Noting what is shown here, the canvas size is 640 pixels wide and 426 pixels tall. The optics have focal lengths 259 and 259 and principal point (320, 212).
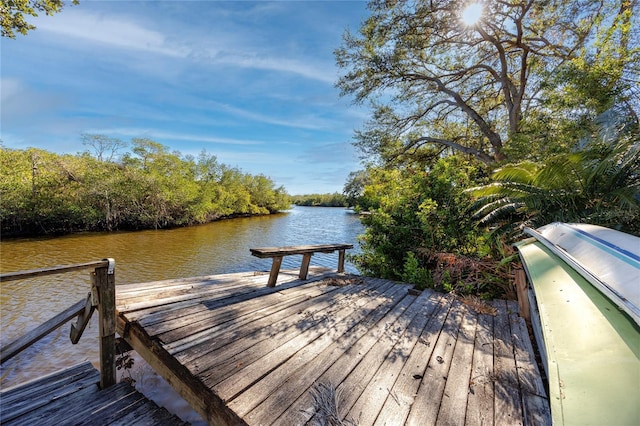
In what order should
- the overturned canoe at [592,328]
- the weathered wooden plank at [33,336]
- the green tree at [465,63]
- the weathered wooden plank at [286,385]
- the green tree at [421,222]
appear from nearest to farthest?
1. the overturned canoe at [592,328]
2. the weathered wooden plank at [286,385]
3. the weathered wooden plank at [33,336]
4. the green tree at [421,222]
5. the green tree at [465,63]

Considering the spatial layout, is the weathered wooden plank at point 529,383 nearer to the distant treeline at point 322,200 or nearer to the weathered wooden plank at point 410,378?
the weathered wooden plank at point 410,378

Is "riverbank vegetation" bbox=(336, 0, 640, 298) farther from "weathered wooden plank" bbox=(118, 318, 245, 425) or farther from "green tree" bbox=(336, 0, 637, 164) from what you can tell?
"weathered wooden plank" bbox=(118, 318, 245, 425)

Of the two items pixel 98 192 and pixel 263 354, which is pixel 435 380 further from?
pixel 98 192

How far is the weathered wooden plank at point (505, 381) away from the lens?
1601mm

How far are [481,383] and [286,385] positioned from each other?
55.7 inches

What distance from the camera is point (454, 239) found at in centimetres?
502

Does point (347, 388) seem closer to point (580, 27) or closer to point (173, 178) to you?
point (580, 27)

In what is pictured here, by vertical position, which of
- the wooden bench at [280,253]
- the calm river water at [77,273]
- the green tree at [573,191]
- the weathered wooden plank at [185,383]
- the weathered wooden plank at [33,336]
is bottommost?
the calm river water at [77,273]

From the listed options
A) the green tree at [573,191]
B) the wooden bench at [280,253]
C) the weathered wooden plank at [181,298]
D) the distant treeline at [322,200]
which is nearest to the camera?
the weathered wooden plank at [181,298]

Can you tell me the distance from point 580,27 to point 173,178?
26525mm

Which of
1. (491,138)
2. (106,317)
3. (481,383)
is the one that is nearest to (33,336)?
(106,317)

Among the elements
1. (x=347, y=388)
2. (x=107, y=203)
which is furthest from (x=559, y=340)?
(x=107, y=203)

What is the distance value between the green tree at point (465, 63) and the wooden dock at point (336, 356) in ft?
23.6

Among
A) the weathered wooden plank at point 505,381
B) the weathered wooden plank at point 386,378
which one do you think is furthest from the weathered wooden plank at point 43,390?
the weathered wooden plank at point 505,381
